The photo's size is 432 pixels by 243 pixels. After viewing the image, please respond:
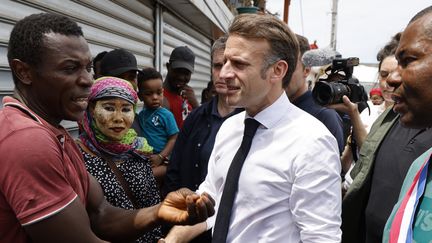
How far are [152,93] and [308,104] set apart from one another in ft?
4.80

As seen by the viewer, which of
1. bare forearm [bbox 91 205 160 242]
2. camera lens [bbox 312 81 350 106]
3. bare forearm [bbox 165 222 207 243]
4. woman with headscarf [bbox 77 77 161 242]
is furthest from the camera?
camera lens [bbox 312 81 350 106]

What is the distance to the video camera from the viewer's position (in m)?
2.38

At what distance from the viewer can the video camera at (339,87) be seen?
93.6 inches

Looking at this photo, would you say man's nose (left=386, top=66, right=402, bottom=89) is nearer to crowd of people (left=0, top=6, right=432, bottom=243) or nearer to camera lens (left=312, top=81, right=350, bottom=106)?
crowd of people (left=0, top=6, right=432, bottom=243)

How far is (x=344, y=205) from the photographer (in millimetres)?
2211

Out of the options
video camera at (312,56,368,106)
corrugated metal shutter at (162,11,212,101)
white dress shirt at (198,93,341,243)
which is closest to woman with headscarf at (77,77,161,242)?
white dress shirt at (198,93,341,243)

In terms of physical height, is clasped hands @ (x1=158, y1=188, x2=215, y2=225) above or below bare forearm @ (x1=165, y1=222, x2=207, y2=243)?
above

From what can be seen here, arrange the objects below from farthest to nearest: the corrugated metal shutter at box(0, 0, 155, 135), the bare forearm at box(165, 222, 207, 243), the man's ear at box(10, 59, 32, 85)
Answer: the corrugated metal shutter at box(0, 0, 155, 135) → the bare forearm at box(165, 222, 207, 243) → the man's ear at box(10, 59, 32, 85)

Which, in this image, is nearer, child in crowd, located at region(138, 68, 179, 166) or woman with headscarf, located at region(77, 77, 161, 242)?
woman with headscarf, located at region(77, 77, 161, 242)

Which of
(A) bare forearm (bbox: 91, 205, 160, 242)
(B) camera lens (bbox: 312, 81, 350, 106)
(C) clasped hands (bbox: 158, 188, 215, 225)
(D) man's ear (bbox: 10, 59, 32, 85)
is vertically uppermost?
(D) man's ear (bbox: 10, 59, 32, 85)

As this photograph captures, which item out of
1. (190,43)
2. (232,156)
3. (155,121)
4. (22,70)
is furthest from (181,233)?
(190,43)

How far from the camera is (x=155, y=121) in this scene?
337cm

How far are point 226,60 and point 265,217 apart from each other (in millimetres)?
750

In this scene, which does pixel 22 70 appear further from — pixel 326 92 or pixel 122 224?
pixel 326 92
